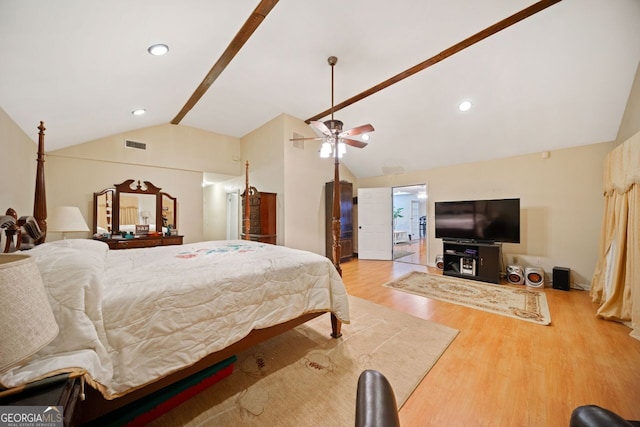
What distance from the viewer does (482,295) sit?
11.3 ft

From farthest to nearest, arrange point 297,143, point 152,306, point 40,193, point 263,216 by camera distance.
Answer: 1. point 297,143
2. point 263,216
3. point 40,193
4. point 152,306

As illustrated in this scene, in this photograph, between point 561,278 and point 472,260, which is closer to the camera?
point 561,278

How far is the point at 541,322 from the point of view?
8.50 ft

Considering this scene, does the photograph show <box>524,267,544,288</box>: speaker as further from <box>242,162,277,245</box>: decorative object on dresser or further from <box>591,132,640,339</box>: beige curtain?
<box>242,162,277,245</box>: decorative object on dresser

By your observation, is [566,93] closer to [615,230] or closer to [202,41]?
[615,230]

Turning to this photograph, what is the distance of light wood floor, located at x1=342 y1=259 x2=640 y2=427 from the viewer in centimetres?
146

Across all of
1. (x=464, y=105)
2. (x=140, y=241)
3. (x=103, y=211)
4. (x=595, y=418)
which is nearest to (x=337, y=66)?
(x=464, y=105)

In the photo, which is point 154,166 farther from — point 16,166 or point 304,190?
point 304,190

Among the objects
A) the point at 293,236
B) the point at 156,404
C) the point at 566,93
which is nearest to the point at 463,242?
the point at 566,93

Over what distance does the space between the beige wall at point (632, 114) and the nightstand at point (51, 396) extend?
516 centimetres

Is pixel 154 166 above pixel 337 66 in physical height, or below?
below

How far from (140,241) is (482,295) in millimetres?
5659

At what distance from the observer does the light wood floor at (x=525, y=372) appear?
146 centimetres

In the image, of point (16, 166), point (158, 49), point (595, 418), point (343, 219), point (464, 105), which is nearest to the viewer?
point (595, 418)
